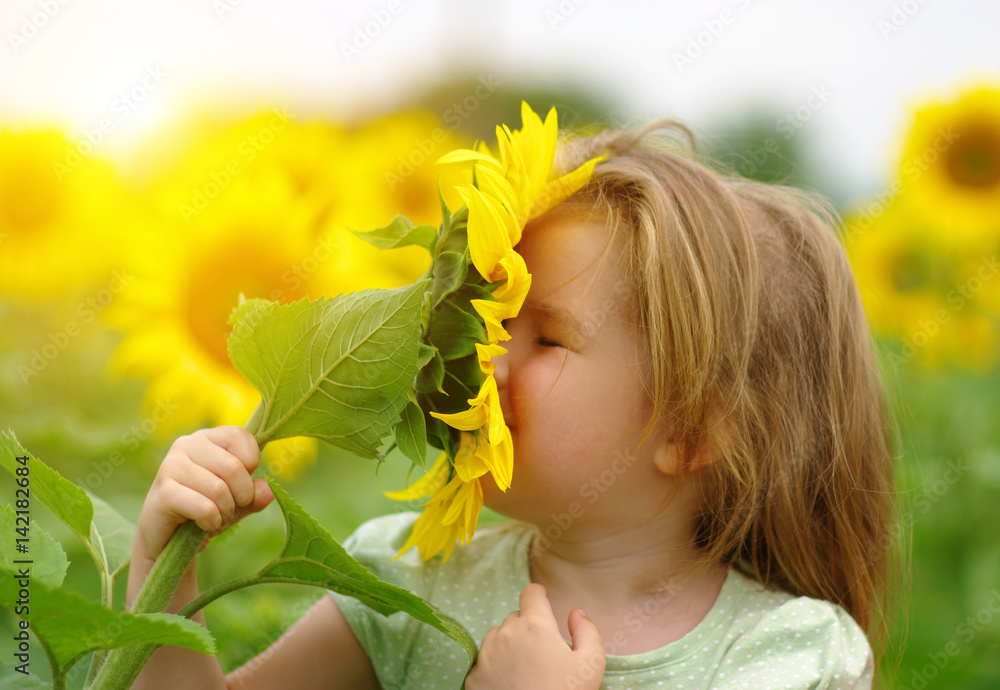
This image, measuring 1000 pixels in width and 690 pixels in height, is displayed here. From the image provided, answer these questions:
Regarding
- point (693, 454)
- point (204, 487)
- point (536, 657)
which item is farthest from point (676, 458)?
point (204, 487)

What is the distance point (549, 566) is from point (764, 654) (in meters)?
0.25

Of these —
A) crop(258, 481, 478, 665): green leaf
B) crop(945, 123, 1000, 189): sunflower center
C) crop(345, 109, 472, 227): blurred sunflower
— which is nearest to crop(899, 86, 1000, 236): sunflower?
crop(945, 123, 1000, 189): sunflower center

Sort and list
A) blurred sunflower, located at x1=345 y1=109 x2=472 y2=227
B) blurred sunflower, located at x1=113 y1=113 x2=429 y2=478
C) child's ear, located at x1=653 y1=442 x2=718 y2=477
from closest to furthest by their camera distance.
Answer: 1. child's ear, located at x1=653 y1=442 x2=718 y2=477
2. blurred sunflower, located at x1=113 y1=113 x2=429 y2=478
3. blurred sunflower, located at x1=345 y1=109 x2=472 y2=227

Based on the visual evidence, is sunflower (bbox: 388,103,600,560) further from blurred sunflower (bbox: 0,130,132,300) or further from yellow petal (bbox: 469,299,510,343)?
Result: blurred sunflower (bbox: 0,130,132,300)

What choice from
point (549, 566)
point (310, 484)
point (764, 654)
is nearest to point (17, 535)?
point (549, 566)

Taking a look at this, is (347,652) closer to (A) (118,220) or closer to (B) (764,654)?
(B) (764,654)

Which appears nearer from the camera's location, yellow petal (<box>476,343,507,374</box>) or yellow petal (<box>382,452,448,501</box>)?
yellow petal (<box>476,343,507,374</box>)

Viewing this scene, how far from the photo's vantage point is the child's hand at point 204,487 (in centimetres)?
70

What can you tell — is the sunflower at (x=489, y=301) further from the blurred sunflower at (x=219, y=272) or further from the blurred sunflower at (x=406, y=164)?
the blurred sunflower at (x=406, y=164)

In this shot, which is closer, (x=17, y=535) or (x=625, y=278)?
(x=17, y=535)

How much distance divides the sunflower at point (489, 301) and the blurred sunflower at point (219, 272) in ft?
1.35

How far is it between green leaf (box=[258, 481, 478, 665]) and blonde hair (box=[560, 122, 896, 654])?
1.15 feet

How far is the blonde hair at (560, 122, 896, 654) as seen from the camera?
3.06 feet

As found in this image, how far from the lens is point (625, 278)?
0.93 metres
